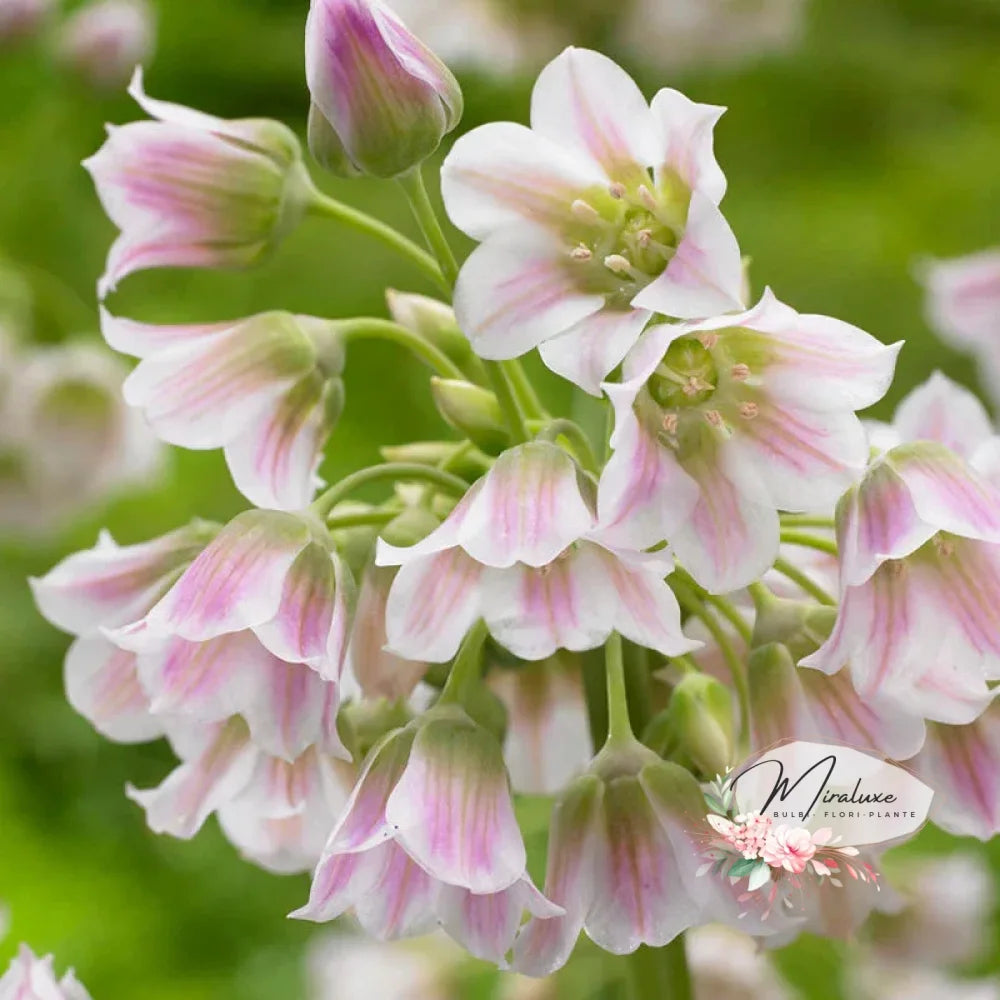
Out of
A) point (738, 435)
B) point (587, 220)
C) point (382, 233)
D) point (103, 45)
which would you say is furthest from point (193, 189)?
point (103, 45)

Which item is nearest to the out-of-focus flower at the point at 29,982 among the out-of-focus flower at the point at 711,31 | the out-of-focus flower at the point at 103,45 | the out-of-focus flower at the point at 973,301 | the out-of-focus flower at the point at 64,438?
the out-of-focus flower at the point at 973,301

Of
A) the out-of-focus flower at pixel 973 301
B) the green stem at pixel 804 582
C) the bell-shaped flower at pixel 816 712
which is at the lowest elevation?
the out-of-focus flower at pixel 973 301

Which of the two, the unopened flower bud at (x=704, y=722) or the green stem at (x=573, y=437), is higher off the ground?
the green stem at (x=573, y=437)

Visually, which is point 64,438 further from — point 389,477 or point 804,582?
point 804,582

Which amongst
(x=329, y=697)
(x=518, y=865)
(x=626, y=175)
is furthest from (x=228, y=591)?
(x=626, y=175)

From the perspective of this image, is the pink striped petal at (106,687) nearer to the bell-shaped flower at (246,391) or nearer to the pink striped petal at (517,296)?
the bell-shaped flower at (246,391)

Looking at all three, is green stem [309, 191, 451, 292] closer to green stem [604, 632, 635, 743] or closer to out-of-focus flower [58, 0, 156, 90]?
green stem [604, 632, 635, 743]

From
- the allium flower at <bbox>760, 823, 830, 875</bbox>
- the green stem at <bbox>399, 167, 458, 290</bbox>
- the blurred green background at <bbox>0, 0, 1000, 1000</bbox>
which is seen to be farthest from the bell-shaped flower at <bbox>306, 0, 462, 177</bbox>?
the blurred green background at <bbox>0, 0, 1000, 1000</bbox>
